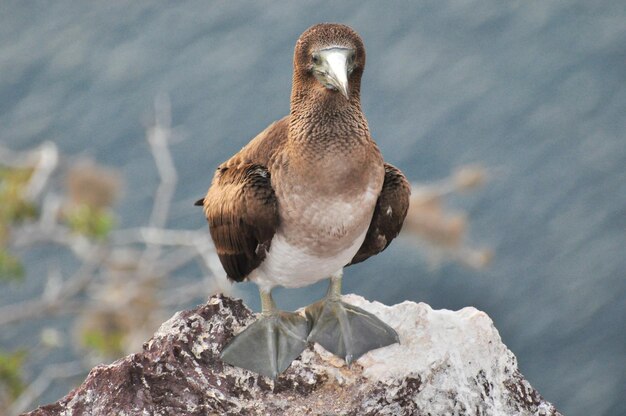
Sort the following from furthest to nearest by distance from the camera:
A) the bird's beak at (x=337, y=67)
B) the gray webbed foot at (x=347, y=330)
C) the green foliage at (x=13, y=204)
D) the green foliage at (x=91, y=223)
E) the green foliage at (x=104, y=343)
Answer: the green foliage at (x=13, y=204) → the green foliage at (x=104, y=343) → the green foliage at (x=91, y=223) → the gray webbed foot at (x=347, y=330) → the bird's beak at (x=337, y=67)

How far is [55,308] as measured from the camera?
32.3ft

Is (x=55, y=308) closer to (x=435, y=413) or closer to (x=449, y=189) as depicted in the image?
(x=449, y=189)

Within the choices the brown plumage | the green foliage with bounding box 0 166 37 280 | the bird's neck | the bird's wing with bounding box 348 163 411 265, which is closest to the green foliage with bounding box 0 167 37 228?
the green foliage with bounding box 0 166 37 280

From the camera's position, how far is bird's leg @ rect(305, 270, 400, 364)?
478 centimetres

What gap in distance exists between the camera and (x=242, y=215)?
459cm

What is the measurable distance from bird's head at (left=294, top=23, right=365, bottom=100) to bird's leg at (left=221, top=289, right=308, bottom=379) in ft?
4.30

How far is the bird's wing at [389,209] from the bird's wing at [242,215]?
A: 58 cm

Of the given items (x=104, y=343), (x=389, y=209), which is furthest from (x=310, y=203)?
(x=104, y=343)

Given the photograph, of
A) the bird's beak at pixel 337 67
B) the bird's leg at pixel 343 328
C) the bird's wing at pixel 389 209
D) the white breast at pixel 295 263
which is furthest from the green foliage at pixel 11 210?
the bird's beak at pixel 337 67

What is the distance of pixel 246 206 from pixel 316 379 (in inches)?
37.0

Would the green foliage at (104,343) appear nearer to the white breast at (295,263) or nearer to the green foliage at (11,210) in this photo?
the green foliage at (11,210)

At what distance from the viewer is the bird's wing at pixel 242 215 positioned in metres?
4.53

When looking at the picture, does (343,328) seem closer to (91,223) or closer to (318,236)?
(318,236)

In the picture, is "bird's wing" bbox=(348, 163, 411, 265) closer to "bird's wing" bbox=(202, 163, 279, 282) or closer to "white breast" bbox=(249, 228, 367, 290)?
"white breast" bbox=(249, 228, 367, 290)
